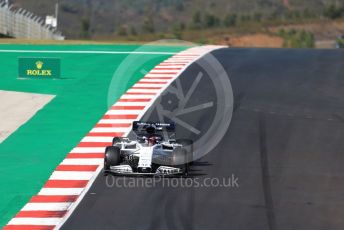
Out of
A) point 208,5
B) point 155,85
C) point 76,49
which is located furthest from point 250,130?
point 208,5

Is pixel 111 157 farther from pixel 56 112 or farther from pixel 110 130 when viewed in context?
pixel 56 112

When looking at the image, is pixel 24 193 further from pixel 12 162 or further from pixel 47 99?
pixel 47 99

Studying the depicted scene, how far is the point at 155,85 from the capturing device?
79.0 feet

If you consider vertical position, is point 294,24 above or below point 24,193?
above

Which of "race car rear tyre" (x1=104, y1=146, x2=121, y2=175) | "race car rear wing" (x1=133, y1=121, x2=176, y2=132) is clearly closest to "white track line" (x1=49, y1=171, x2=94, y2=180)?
"race car rear tyre" (x1=104, y1=146, x2=121, y2=175)

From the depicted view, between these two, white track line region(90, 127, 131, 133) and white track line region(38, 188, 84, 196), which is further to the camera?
white track line region(90, 127, 131, 133)

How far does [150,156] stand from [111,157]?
2.70 feet

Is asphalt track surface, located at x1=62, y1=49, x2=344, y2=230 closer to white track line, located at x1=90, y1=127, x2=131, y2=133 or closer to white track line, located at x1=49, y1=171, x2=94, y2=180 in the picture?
white track line, located at x1=49, y1=171, x2=94, y2=180

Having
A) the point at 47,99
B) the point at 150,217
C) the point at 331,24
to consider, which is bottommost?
the point at 150,217

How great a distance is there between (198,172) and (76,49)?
16.6 metres

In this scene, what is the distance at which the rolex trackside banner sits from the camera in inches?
1004

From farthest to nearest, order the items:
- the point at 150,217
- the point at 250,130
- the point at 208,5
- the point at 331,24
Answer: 1. the point at 208,5
2. the point at 331,24
3. the point at 250,130
4. the point at 150,217

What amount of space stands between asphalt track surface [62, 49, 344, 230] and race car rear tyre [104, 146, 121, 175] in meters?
0.32

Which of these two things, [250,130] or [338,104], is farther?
[338,104]
